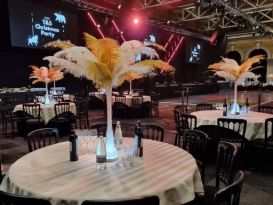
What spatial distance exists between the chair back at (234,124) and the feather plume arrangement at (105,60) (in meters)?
1.95

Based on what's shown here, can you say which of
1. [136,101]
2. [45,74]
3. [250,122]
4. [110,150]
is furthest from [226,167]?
[136,101]

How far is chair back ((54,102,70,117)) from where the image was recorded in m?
6.09

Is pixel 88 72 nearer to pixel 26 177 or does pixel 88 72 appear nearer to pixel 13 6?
pixel 26 177

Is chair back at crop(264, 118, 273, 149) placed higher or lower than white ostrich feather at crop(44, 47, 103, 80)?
lower

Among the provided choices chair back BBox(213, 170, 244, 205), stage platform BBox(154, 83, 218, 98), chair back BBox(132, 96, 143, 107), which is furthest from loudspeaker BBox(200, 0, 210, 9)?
chair back BBox(213, 170, 244, 205)

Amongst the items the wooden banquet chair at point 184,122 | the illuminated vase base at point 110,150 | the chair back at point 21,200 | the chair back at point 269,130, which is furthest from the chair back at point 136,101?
the chair back at point 21,200

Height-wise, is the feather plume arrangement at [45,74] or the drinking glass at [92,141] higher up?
the feather plume arrangement at [45,74]

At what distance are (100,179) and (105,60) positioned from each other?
0.86m

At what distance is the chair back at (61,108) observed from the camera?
240 inches

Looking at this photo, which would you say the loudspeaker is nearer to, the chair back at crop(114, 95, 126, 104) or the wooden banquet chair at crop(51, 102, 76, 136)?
the chair back at crop(114, 95, 126, 104)

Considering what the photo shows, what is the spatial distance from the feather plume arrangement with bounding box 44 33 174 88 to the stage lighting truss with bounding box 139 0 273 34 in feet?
28.1

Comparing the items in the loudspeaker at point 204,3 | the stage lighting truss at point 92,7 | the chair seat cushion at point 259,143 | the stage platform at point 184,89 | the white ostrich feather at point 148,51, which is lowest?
the chair seat cushion at point 259,143

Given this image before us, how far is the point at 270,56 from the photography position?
70.1 ft

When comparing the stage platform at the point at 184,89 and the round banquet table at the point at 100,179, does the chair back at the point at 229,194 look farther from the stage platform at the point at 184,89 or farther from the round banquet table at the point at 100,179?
the stage platform at the point at 184,89
